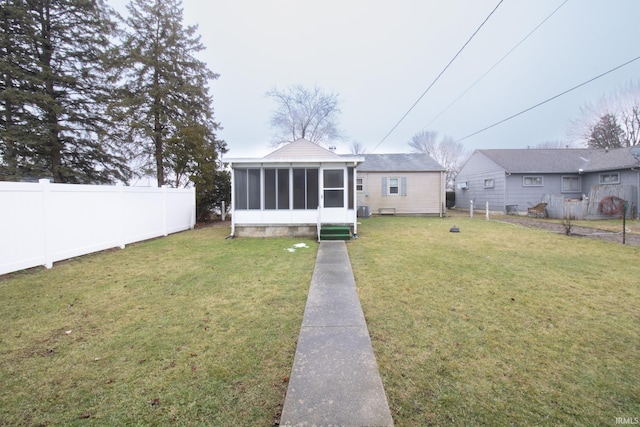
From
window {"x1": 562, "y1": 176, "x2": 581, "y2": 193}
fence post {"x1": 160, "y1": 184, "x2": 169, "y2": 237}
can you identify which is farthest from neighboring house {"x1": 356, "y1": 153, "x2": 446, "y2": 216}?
fence post {"x1": 160, "y1": 184, "x2": 169, "y2": 237}

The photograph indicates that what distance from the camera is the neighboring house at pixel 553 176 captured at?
14641mm

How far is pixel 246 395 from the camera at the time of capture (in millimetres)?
2148

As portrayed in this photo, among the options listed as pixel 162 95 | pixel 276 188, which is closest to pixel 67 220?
pixel 276 188

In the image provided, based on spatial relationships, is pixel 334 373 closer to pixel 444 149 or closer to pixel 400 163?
pixel 400 163

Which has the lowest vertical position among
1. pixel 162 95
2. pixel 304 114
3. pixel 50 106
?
pixel 50 106

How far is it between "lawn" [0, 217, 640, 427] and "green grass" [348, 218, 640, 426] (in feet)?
0.05

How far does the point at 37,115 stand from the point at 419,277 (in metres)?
16.8

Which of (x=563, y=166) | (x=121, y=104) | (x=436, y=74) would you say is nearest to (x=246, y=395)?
(x=436, y=74)

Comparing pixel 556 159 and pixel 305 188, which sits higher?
pixel 556 159

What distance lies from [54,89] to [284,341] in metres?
16.5

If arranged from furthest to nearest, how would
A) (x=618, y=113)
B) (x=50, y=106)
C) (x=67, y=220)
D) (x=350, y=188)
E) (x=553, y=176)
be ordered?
(x=618, y=113), (x=553, y=176), (x=50, y=106), (x=350, y=188), (x=67, y=220)

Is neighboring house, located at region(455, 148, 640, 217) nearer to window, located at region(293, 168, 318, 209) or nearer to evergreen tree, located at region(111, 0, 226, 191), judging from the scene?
window, located at region(293, 168, 318, 209)

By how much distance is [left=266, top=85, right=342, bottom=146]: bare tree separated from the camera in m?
28.7

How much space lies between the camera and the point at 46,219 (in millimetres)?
5762
